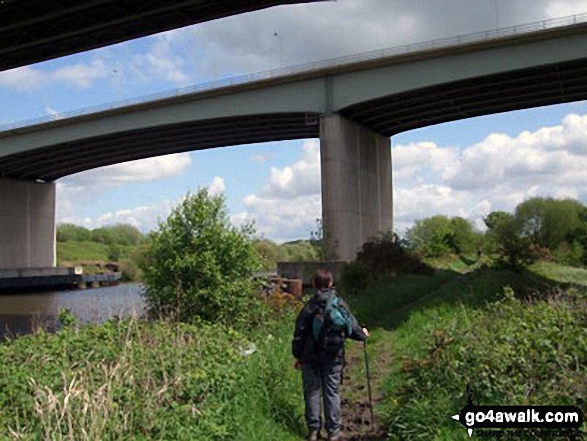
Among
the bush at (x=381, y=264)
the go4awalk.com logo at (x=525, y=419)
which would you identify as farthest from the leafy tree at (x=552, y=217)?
the go4awalk.com logo at (x=525, y=419)

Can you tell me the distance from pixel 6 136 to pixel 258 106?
885 inches

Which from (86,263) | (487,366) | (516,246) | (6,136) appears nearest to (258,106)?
(516,246)

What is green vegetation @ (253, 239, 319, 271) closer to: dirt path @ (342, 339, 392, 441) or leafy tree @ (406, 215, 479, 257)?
dirt path @ (342, 339, 392, 441)

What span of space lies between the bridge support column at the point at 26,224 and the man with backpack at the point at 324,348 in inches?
2340

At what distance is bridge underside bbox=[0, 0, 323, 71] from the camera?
23.1 meters

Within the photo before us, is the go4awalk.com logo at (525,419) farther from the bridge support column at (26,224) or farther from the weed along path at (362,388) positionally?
the bridge support column at (26,224)

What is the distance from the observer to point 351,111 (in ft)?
125

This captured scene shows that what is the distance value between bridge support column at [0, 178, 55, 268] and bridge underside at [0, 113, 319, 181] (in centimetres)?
174

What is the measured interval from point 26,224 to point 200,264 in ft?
184

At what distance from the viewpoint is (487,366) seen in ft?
19.1

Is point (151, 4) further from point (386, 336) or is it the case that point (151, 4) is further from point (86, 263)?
point (86, 263)

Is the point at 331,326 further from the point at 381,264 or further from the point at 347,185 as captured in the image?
the point at 347,185

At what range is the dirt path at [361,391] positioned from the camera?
6.77 meters

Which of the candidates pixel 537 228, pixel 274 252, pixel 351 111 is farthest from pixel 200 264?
pixel 537 228
